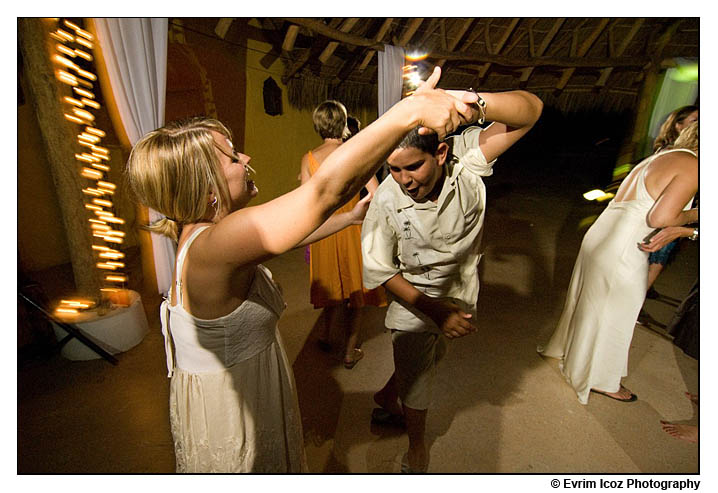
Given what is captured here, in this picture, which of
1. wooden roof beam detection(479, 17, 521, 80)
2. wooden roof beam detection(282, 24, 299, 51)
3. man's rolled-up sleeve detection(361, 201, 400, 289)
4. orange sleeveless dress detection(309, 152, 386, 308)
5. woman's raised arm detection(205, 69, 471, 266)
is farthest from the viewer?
wooden roof beam detection(479, 17, 521, 80)

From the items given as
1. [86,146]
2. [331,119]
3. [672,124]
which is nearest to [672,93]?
[672,124]

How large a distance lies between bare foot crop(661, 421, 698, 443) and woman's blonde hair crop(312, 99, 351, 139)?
10.4 feet

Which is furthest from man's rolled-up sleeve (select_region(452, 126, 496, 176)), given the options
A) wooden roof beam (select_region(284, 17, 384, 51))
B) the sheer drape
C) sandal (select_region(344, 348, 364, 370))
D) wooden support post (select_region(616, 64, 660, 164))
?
wooden support post (select_region(616, 64, 660, 164))

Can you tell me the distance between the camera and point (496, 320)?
3.52 metres

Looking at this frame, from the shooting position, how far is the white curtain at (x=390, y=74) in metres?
6.02

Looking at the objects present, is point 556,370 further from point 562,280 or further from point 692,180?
point 562,280

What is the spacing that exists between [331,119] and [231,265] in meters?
2.24

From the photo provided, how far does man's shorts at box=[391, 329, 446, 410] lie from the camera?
71.0 inches

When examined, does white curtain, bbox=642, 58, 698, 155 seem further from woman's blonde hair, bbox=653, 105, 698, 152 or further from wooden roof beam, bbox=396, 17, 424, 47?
woman's blonde hair, bbox=653, 105, 698, 152

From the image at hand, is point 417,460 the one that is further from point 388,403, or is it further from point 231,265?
point 231,265

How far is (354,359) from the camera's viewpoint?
287cm

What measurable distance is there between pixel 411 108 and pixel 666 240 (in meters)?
2.14
